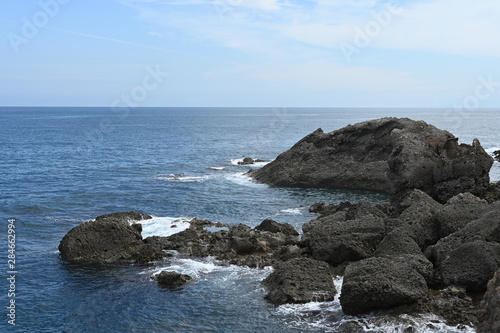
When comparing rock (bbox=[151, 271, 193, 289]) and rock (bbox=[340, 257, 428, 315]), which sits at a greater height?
rock (bbox=[340, 257, 428, 315])

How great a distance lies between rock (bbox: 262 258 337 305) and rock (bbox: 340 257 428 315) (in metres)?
2.15

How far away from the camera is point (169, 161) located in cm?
8881

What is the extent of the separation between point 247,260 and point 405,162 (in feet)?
60.1

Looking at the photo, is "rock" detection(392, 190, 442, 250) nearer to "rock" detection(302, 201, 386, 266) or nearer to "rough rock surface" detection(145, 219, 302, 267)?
"rock" detection(302, 201, 386, 266)

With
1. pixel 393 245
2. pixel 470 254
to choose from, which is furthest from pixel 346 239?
pixel 470 254

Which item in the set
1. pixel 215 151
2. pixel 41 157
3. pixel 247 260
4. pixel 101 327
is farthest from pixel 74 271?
pixel 215 151

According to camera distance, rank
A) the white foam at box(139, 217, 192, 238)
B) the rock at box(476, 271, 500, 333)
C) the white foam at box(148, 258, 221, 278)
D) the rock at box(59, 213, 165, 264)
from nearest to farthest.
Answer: the rock at box(476, 271, 500, 333)
the white foam at box(148, 258, 221, 278)
the rock at box(59, 213, 165, 264)
the white foam at box(139, 217, 192, 238)

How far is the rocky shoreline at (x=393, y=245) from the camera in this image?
898 inches

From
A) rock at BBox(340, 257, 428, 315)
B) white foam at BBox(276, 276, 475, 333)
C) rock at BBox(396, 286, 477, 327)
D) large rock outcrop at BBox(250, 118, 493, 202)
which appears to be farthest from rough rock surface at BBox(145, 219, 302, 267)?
large rock outcrop at BBox(250, 118, 493, 202)

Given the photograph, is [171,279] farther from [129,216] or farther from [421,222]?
[129,216]

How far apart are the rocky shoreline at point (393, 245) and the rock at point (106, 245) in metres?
0.07

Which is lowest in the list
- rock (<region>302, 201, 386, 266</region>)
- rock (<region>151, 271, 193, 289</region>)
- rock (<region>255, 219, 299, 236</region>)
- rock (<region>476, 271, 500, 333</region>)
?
rock (<region>151, 271, 193, 289</region>)

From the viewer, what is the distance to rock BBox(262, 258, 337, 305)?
24953 mm

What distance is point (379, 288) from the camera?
22594mm
